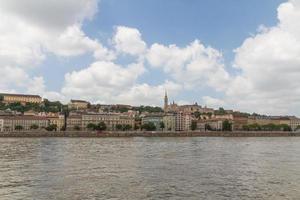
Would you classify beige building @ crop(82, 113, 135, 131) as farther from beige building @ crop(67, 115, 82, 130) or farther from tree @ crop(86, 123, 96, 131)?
tree @ crop(86, 123, 96, 131)

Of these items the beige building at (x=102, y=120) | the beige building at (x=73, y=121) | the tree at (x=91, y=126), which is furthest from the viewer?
the beige building at (x=102, y=120)

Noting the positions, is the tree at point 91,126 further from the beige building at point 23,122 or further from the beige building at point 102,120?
the beige building at point 23,122

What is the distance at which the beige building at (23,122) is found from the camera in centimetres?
17462

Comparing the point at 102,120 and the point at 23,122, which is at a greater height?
the point at 102,120

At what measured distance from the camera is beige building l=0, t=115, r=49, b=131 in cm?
17462

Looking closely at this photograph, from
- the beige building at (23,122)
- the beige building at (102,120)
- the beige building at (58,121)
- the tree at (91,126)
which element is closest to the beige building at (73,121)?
the beige building at (102,120)

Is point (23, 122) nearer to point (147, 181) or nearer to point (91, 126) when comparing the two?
point (91, 126)

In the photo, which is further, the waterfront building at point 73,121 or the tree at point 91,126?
the waterfront building at point 73,121

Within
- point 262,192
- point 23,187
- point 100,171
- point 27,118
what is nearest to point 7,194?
point 23,187

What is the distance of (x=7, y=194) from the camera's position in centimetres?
2206

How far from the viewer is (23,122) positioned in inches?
7047

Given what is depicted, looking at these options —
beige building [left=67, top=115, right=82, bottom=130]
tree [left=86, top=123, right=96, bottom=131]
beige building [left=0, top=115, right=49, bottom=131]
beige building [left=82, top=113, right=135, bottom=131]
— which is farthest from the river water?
beige building [left=82, top=113, right=135, bottom=131]

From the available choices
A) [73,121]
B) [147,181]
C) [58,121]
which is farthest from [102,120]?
[147,181]

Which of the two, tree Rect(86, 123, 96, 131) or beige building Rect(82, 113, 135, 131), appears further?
beige building Rect(82, 113, 135, 131)
